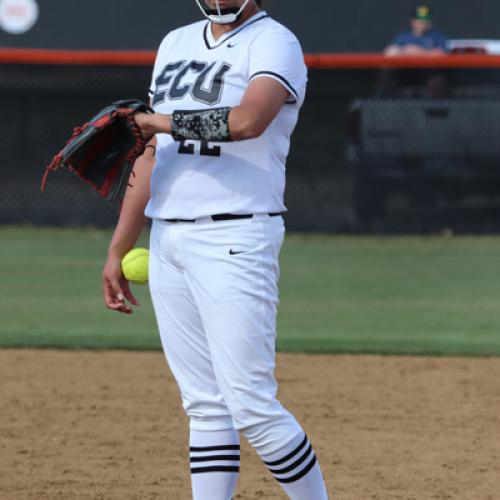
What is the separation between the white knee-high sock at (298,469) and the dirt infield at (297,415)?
83 centimetres

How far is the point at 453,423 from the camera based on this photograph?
561 cm

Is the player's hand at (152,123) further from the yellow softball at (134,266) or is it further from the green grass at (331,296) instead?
the green grass at (331,296)

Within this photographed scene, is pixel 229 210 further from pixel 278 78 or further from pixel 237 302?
pixel 278 78

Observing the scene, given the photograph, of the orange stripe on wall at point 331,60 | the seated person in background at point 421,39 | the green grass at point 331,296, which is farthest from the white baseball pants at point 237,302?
the seated person in background at point 421,39

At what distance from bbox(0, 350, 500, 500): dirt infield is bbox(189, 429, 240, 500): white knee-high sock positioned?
768 mm

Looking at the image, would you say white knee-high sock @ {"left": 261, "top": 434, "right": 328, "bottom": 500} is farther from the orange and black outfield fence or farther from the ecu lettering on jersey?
the orange and black outfield fence

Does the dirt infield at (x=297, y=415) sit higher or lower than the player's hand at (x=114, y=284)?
lower

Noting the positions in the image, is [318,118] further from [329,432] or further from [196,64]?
[196,64]

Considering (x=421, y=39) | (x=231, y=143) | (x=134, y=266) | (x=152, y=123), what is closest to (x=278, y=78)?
(x=231, y=143)

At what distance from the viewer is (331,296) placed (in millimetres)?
8812

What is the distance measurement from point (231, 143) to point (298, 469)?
3.18 feet

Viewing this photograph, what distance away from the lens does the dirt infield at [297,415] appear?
4629 millimetres

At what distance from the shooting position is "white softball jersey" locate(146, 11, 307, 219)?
346cm

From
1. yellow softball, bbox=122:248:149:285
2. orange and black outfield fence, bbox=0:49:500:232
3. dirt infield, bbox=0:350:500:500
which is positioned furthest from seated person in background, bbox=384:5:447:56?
yellow softball, bbox=122:248:149:285
